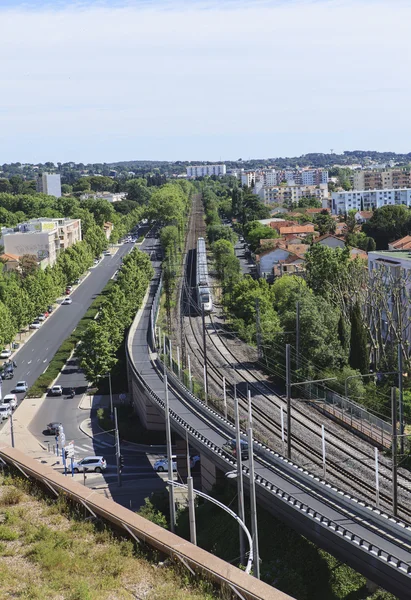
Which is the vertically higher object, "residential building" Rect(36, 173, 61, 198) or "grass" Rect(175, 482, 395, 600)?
"residential building" Rect(36, 173, 61, 198)

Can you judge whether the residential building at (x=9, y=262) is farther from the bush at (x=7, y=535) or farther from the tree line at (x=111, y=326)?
the bush at (x=7, y=535)

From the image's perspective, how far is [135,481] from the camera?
2453cm

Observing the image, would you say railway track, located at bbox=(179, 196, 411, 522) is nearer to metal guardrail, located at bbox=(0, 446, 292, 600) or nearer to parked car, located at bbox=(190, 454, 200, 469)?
parked car, located at bbox=(190, 454, 200, 469)

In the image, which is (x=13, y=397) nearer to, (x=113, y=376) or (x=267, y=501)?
(x=113, y=376)

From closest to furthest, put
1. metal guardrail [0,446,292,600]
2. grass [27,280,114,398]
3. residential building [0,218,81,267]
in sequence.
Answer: metal guardrail [0,446,292,600] < grass [27,280,114,398] < residential building [0,218,81,267]

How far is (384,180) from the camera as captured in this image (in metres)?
144

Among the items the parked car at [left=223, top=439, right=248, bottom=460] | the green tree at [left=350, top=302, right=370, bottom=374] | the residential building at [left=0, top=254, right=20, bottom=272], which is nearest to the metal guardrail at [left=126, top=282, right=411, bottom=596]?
the parked car at [left=223, top=439, right=248, bottom=460]

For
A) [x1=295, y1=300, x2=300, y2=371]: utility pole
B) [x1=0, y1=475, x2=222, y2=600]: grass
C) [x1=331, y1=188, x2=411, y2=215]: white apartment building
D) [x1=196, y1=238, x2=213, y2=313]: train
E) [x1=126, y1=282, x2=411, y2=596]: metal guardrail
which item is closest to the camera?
[x1=0, y1=475, x2=222, y2=600]: grass

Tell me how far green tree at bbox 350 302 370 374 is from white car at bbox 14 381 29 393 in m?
15.2

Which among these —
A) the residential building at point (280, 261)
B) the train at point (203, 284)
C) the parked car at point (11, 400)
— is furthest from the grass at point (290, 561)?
the residential building at point (280, 261)

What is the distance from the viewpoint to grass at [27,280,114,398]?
1431 inches

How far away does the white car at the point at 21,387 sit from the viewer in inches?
1426

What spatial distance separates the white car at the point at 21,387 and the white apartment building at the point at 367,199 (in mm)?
84563

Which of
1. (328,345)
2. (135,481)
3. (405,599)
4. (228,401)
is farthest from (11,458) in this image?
(328,345)
